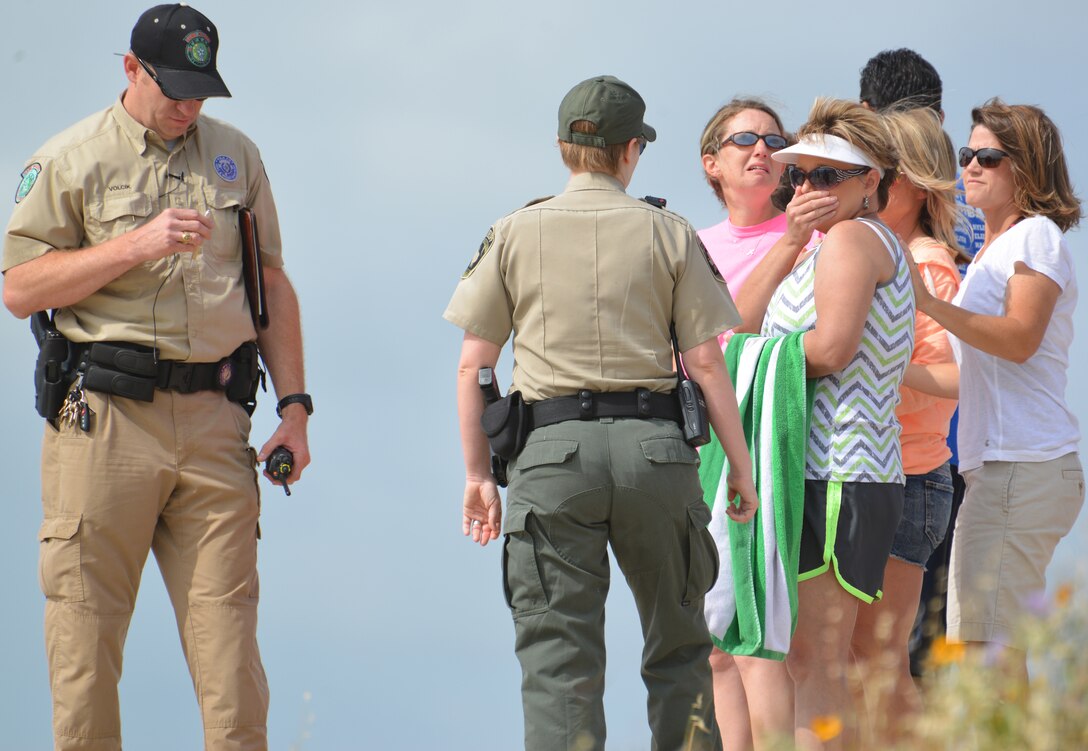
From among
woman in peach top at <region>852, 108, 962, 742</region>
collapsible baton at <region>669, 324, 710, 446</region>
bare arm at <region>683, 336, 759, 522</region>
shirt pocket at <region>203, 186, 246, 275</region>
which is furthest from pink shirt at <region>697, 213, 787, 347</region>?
shirt pocket at <region>203, 186, 246, 275</region>

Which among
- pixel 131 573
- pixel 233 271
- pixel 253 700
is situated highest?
pixel 233 271

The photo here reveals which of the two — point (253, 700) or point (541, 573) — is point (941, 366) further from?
point (253, 700)

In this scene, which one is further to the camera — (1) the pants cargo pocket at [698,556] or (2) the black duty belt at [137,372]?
(2) the black duty belt at [137,372]

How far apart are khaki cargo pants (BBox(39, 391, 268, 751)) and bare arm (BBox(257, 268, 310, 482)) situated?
0.19m

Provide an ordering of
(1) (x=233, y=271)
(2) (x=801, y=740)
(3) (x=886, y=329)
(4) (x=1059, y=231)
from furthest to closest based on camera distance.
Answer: (4) (x=1059, y=231) → (1) (x=233, y=271) → (3) (x=886, y=329) → (2) (x=801, y=740)

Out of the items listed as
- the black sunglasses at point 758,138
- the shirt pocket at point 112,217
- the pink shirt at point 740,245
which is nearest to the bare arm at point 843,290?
the pink shirt at point 740,245

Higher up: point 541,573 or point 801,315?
point 801,315

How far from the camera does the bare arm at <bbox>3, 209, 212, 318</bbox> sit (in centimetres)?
403

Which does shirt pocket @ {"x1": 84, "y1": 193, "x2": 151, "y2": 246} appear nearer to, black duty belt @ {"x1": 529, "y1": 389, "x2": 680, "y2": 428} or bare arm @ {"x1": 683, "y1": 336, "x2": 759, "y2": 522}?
black duty belt @ {"x1": 529, "y1": 389, "x2": 680, "y2": 428}

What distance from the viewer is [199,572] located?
13.8ft

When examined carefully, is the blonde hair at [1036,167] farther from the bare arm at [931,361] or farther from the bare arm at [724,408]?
the bare arm at [724,408]

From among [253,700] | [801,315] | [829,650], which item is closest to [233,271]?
[253,700]

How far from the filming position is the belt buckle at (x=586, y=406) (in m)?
3.82

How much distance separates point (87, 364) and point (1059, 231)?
330cm
